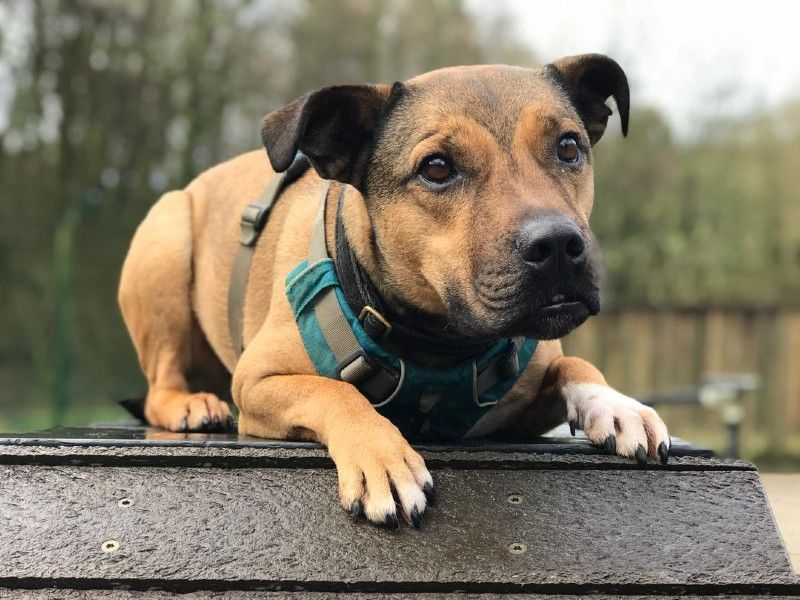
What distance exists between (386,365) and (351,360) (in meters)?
0.12

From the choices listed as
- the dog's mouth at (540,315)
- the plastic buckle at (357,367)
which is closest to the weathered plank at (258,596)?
the dog's mouth at (540,315)

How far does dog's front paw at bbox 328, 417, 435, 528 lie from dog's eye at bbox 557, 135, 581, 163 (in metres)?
1.09

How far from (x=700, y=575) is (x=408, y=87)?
1865 mm

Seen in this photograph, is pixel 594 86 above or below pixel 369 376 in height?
above

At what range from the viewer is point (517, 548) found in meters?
2.80

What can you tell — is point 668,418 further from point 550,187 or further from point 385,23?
point 550,187

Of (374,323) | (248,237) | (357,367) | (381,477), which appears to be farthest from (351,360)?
(248,237)

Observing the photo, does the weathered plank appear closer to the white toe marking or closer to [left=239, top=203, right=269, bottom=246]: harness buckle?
the white toe marking

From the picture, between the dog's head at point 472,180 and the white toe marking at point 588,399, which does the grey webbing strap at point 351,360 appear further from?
the white toe marking at point 588,399

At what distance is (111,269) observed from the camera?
52.4 ft

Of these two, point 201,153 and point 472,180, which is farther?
point 201,153

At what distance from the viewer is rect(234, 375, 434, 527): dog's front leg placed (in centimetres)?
282

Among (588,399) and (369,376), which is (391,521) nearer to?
(369,376)

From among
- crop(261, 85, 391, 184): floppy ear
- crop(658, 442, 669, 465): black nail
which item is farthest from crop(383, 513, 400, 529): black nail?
crop(261, 85, 391, 184): floppy ear
